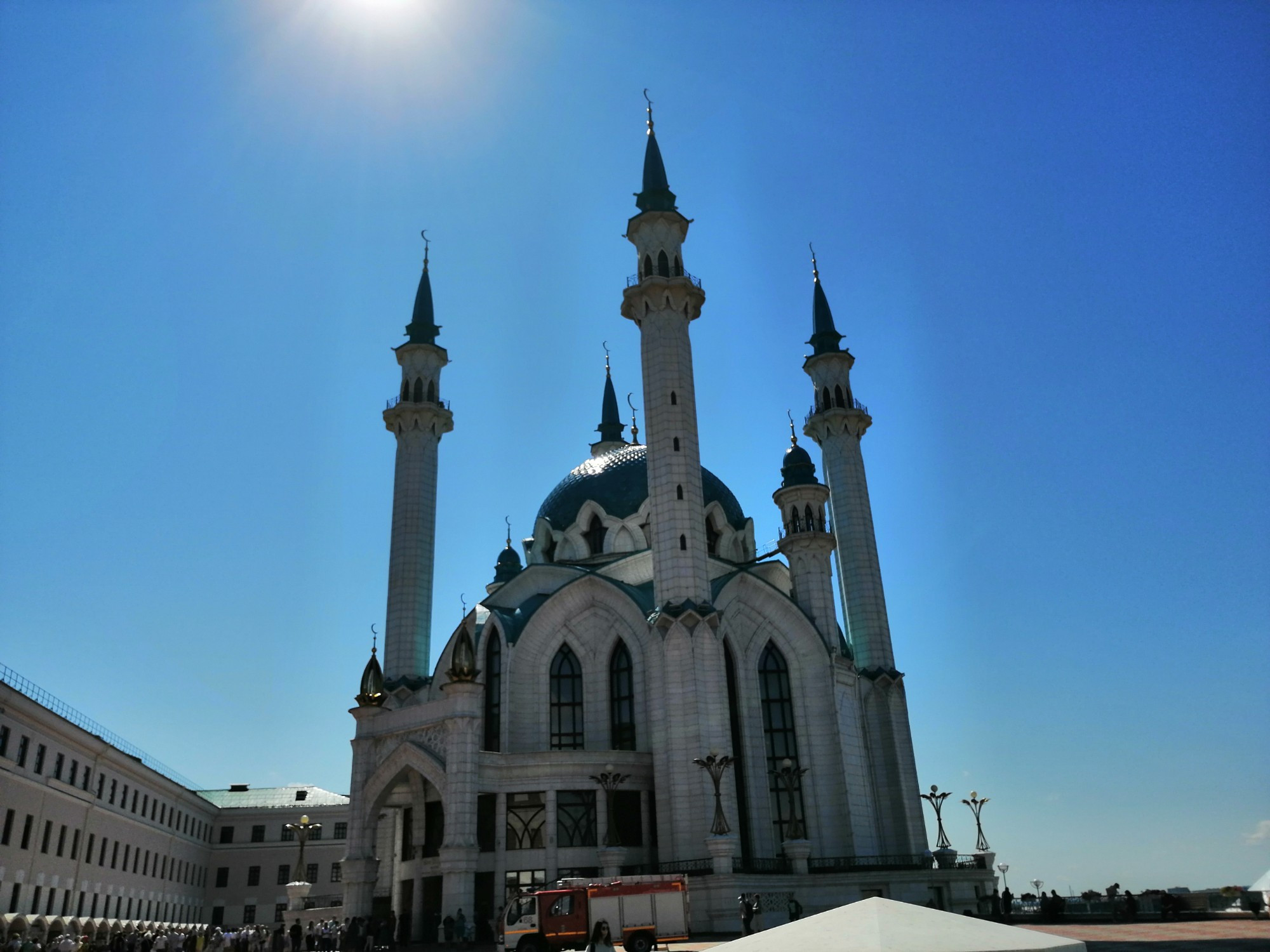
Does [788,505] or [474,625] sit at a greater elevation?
[788,505]

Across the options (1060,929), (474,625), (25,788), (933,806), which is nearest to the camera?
(1060,929)

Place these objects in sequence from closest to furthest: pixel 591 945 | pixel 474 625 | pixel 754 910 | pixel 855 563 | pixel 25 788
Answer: pixel 591 945 < pixel 754 910 < pixel 25 788 < pixel 474 625 < pixel 855 563

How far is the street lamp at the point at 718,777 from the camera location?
32875 millimetres

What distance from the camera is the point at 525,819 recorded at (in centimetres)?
3619

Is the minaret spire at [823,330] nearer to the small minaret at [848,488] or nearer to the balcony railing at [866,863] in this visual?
the small minaret at [848,488]

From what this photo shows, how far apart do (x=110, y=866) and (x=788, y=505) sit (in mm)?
35023

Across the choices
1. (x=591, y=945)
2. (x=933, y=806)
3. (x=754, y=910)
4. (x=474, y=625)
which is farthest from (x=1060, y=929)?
(x=474, y=625)

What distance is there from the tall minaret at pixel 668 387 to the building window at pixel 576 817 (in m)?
7.79

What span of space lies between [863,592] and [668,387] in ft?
46.3

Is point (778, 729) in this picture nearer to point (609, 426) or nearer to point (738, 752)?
point (738, 752)

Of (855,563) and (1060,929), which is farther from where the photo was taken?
(855,563)

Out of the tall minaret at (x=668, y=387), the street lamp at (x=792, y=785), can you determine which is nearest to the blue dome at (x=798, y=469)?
the tall minaret at (x=668, y=387)

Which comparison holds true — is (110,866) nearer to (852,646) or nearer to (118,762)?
(118,762)

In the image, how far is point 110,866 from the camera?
45.3 meters
